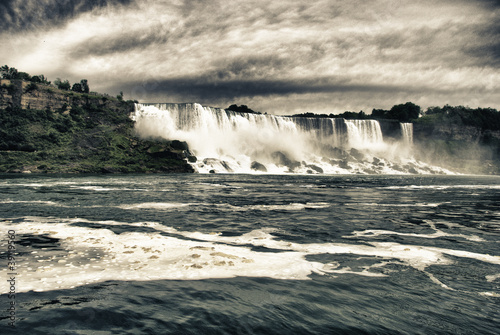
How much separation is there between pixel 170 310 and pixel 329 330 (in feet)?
9.06

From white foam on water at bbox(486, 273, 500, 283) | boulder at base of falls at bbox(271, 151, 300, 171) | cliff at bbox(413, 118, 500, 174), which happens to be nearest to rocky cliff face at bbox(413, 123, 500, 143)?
cliff at bbox(413, 118, 500, 174)

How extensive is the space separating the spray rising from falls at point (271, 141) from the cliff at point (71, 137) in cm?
685

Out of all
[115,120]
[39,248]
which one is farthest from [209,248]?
[115,120]

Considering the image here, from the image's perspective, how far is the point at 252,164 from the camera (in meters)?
103

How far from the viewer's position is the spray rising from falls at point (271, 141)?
102 metres

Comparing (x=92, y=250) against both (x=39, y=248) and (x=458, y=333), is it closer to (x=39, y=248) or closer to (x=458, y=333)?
(x=39, y=248)

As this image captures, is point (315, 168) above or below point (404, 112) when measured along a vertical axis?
below

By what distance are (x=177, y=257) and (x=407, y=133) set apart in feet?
511

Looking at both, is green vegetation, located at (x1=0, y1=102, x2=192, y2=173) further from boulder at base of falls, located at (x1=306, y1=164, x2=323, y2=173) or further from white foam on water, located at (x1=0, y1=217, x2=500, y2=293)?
white foam on water, located at (x1=0, y1=217, x2=500, y2=293)

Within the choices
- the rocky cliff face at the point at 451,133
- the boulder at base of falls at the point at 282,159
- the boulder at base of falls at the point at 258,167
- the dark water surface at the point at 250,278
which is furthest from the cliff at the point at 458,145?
the dark water surface at the point at 250,278

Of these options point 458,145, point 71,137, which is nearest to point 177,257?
point 71,137

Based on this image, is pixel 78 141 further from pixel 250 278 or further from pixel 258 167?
pixel 250 278

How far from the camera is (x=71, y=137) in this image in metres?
101

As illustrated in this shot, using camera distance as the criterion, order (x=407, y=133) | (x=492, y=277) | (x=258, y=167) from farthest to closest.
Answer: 1. (x=407, y=133)
2. (x=258, y=167)
3. (x=492, y=277)
